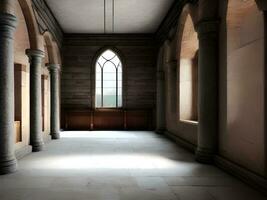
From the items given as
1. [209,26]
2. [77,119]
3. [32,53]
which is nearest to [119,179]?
[209,26]

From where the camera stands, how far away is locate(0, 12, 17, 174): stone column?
523cm

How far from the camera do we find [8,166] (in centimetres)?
525

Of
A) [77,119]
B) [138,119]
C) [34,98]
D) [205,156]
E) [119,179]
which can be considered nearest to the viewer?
[119,179]

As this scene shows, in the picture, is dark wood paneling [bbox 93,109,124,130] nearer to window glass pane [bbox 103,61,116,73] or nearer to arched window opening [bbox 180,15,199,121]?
window glass pane [bbox 103,61,116,73]

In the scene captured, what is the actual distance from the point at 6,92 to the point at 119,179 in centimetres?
247

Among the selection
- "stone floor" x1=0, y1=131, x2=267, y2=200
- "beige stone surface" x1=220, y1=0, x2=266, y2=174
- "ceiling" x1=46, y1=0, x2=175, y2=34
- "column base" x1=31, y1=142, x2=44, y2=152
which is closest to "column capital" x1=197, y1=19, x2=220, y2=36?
"beige stone surface" x1=220, y1=0, x2=266, y2=174

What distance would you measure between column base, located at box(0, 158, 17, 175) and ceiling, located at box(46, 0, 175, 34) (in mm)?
6090

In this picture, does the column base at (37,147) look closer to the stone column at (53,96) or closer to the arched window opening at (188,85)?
the stone column at (53,96)

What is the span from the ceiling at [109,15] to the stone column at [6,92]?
4.82 metres

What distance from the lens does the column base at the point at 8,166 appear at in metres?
5.16

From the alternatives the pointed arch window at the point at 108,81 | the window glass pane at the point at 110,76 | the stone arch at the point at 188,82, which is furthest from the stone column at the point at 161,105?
the stone arch at the point at 188,82

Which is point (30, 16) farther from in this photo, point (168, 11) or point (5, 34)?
point (168, 11)

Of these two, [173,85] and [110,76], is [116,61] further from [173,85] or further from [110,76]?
[173,85]

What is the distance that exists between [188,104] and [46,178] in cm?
564
